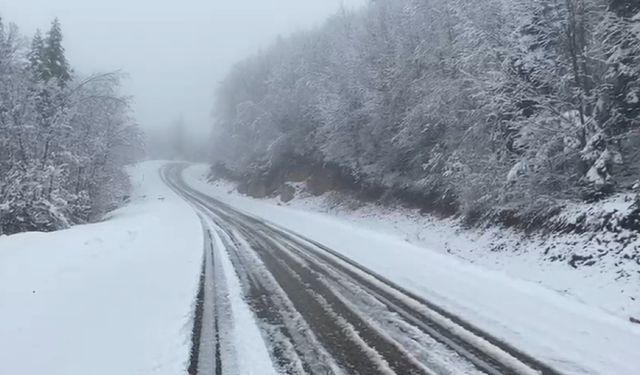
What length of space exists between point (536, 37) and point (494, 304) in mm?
8608

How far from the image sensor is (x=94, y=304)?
27.7 feet

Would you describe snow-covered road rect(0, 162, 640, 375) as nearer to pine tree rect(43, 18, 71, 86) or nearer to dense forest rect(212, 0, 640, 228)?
dense forest rect(212, 0, 640, 228)

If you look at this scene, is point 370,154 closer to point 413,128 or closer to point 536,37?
point 413,128

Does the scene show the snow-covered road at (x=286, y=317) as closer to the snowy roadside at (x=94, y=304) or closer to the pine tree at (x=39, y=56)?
the snowy roadside at (x=94, y=304)

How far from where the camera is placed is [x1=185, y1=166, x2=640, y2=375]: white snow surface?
18.9ft

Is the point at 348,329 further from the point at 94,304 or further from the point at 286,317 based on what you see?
the point at 94,304

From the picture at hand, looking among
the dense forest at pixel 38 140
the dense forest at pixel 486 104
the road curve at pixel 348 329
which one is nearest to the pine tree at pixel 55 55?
the dense forest at pixel 38 140

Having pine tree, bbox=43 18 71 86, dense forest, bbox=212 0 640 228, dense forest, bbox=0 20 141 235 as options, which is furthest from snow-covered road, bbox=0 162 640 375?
pine tree, bbox=43 18 71 86

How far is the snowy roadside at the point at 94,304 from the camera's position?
586cm

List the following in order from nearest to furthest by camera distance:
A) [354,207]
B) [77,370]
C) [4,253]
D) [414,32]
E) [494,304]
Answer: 1. [77,370]
2. [494,304]
3. [4,253]
4. [414,32]
5. [354,207]

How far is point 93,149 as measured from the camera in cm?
2997

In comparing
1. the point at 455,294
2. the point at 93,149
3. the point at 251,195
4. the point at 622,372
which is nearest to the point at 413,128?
the point at 455,294

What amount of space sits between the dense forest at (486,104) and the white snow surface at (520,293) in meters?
2.11

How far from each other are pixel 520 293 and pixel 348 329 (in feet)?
12.4
